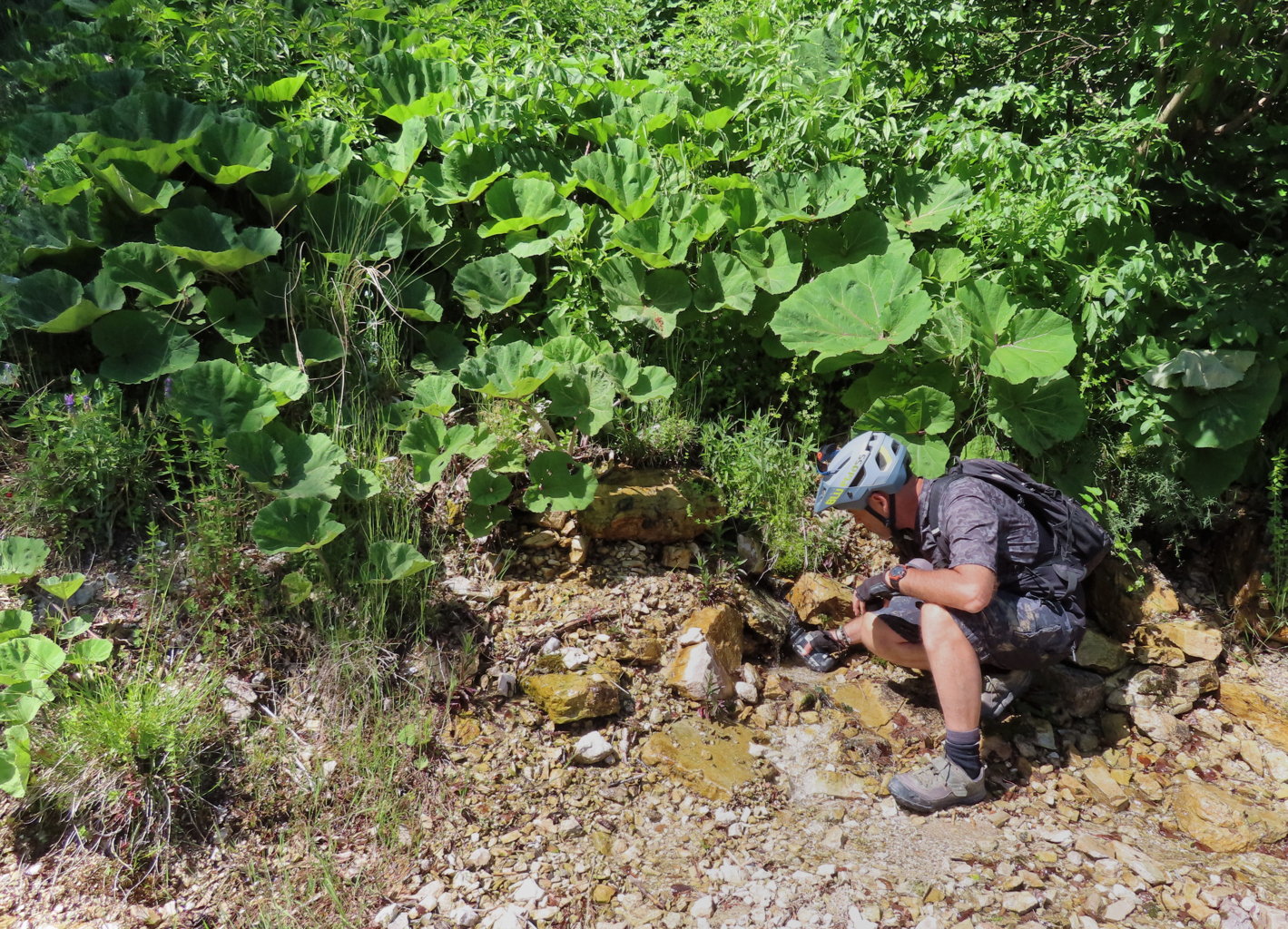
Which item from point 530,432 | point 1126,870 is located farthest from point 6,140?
point 1126,870

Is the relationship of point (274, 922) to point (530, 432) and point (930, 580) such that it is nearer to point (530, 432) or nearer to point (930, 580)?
point (530, 432)

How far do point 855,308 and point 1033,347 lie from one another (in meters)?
0.71

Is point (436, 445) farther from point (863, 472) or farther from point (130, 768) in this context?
point (863, 472)

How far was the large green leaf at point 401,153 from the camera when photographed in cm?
407

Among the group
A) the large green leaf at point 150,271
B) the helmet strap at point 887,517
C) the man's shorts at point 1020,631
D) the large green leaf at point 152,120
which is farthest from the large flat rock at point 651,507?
the large green leaf at point 152,120

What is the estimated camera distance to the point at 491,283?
13.0ft

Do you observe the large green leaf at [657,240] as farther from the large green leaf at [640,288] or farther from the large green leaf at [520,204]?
the large green leaf at [520,204]

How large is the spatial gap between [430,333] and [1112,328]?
2818mm

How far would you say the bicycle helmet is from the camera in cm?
315

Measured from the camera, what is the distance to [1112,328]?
3.61 metres

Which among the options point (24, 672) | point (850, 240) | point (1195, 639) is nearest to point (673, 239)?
point (850, 240)

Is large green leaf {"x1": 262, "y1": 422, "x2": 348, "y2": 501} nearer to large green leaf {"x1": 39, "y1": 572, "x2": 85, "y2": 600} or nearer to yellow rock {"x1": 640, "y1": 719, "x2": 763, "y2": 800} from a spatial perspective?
large green leaf {"x1": 39, "y1": 572, "x2": 85, "y2": 600}

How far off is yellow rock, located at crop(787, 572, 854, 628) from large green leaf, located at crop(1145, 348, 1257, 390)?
5.11ft

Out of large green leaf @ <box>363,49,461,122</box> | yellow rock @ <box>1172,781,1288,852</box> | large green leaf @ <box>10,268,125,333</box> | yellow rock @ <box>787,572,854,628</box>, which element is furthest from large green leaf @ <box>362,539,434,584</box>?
yellow rock @ <box>1172,781,1288,852</box>
